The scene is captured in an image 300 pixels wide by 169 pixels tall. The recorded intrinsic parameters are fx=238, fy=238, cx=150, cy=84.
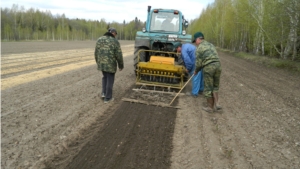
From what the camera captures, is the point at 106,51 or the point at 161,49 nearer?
the point at 106,51

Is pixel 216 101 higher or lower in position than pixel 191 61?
lower

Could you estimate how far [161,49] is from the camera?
831cm

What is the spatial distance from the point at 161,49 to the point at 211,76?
3320 millimetres

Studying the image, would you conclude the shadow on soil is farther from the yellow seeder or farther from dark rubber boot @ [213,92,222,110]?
the yellow seeder

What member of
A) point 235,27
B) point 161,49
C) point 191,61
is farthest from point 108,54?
point 235,27

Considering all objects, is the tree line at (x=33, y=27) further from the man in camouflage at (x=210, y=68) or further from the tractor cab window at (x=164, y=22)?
the man in camouflage at (x=210, y=68)

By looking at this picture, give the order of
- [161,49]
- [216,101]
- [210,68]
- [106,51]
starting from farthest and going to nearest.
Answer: [161,49]
[106,51]
[216,101]
[210,68]

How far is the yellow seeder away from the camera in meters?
6.78

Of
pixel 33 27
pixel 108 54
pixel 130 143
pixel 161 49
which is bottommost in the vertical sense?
pixel 130 143

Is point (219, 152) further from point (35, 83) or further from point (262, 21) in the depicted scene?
point (262, 21)

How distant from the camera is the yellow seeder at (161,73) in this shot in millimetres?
6781

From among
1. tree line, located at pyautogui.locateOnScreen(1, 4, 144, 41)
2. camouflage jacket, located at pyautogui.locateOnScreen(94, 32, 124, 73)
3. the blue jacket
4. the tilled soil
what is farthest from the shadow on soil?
tree line, located at pyautogui.locateOnScreen(1, 4, 144, 41)

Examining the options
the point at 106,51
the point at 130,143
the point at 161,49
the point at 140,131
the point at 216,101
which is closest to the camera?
the point at 130,143

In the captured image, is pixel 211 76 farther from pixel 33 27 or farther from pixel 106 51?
pixel 33 27
